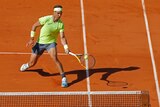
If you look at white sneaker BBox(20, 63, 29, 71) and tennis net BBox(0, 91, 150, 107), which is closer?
tennis net BBox(0, 91, 150, 107)

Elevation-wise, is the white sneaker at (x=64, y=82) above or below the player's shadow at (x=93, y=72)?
below

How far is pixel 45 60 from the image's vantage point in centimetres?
1127

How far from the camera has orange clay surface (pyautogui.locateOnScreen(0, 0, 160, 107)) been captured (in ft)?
35.0

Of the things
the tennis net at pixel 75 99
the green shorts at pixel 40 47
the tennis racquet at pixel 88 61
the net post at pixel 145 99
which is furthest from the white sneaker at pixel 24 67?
the net post at pixel 145 99

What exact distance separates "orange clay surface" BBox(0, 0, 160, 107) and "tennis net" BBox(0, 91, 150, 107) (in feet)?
0.74

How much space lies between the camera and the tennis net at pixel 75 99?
32.4 feet

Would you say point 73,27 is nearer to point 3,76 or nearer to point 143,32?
point 143,32

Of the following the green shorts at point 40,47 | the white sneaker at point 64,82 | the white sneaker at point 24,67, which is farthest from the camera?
the white sneaker at point 24,67

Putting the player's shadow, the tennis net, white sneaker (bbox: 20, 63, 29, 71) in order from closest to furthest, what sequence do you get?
the tennis net, white sneaker (bbox: 20, 63, 29, 71), the player's shadow

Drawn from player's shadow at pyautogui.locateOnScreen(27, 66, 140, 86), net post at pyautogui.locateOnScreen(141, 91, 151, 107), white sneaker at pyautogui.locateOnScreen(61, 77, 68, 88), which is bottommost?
net post at pyautogui.locateOnScreen(141, 91, 151, 107)

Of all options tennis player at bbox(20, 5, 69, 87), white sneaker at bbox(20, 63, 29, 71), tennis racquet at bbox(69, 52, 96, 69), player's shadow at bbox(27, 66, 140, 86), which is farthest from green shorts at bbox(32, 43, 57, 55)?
tennis racquet at bbox(69, 52, 96, 69)

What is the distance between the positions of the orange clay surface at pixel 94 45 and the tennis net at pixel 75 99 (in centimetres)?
23

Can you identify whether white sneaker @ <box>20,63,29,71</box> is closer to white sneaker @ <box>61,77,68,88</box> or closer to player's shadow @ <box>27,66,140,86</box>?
player's shadow @ <box>27,66,140,86</box>

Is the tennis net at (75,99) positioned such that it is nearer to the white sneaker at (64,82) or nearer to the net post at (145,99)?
the net post at (145,99)
